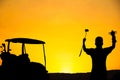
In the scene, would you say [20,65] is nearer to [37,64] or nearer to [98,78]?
[37,64]

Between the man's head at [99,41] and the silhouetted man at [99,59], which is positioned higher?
the man's head at [99,41]

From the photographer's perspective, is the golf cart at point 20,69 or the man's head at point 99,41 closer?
the man's head at point 99,41

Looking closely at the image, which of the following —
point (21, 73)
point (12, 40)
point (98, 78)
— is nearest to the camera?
point (98, 78)

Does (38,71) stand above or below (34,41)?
below

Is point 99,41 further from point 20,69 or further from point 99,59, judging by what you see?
point 20,69

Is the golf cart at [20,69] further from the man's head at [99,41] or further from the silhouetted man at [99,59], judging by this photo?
the man's head at [99,41]

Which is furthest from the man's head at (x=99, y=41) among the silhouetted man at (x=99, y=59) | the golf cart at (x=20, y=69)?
the golf cart at (x=20, y=69)

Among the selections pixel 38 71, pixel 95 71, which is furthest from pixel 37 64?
pixel 95 71

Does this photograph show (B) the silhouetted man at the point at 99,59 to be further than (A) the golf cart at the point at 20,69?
No

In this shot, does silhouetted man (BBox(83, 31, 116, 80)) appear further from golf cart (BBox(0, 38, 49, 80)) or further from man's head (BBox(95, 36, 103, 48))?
golf cart (BBox(0, 38, 49, 80))

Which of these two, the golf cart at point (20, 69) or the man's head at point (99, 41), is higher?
the man's head at point (99, 41)

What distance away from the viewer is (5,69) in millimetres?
15008

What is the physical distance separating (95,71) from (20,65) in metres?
3.31

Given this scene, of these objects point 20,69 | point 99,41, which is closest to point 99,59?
point 99,41
